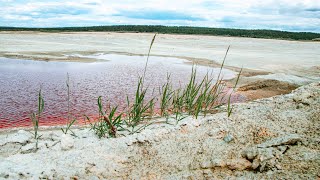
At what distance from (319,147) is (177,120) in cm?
176

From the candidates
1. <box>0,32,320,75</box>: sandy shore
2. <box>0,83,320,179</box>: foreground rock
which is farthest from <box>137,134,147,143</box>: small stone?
<box>0,32,320,75</box>: sandy shore

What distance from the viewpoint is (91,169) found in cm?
310

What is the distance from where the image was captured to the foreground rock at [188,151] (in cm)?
291

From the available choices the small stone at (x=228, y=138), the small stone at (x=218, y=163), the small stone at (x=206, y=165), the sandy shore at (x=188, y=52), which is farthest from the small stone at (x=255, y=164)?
the sandy shore at (x=188, y=52)

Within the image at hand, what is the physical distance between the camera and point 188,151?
336cm

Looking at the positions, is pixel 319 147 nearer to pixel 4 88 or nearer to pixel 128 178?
pixel 128 178

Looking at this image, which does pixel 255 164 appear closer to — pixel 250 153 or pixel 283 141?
pixel 250 153

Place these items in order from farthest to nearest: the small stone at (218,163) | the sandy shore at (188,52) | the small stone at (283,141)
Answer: the sandy shore at (188,52)
the small stone at (283,141)
the small stone at (218,163)

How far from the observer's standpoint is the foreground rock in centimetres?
291

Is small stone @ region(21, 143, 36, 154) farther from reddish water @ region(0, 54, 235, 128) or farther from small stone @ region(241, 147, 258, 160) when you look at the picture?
small stone @ region(241, 147, 258, 160)

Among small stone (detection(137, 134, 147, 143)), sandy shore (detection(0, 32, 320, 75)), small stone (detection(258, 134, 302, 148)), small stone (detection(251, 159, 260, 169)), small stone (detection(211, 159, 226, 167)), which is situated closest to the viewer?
small stone (detection(251, 159, 260, 169))

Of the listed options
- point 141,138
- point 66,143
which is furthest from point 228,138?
point 66,143

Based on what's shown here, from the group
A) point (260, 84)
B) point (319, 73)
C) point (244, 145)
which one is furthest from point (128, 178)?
point (319, 73)

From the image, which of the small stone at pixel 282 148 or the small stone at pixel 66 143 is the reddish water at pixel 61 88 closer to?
the small stone at pixel 66 143
